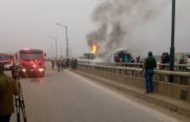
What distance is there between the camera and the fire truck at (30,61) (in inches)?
1743

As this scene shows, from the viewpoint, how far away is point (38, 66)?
A: 1758 inches

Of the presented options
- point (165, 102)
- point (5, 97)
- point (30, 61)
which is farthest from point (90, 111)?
point (30, 61)

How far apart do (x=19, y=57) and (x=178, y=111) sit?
103 ft

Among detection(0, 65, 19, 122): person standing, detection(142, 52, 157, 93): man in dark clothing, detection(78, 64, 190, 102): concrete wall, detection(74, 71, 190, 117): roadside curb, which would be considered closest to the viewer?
detection(0, 65, 19, 122): person standing

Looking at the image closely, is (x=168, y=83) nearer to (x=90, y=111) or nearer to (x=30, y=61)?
(x=90, y=111)

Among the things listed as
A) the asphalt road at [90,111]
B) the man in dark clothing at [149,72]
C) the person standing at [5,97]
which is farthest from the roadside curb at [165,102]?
the person standing at [5,97]

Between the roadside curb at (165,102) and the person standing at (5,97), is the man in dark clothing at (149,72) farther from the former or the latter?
the person standing at (5,97)

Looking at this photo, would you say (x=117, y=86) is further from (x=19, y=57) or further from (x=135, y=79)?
(x=19, y=57)

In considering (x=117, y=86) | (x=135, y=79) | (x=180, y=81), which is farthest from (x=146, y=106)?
(x=117, y=86)

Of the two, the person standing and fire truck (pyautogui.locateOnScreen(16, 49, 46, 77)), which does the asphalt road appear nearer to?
the person standing

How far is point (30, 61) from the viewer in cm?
4450

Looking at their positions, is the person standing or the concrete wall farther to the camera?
the concrete wall

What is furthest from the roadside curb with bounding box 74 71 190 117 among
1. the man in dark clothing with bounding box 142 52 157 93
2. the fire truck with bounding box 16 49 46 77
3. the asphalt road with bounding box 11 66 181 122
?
the fire truck with bounding box 16 49 46 77

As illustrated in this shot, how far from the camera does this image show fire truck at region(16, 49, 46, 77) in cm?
4428
